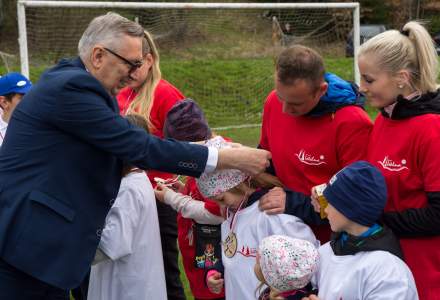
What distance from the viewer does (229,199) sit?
11.3 feet

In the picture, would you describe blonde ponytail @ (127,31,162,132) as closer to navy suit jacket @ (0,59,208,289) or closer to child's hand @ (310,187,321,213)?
navy suit jacket @ (0,59,208,289)

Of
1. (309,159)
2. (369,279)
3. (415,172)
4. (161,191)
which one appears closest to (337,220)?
(369,279)

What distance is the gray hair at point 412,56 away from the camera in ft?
9.95

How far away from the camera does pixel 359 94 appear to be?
134 inches

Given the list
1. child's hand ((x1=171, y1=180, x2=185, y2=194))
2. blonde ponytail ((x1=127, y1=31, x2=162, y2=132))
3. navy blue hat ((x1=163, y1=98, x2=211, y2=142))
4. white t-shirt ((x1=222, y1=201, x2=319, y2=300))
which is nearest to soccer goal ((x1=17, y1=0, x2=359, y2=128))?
blonde ponytail ((x1=127, y1=31, x2=162, y2=132))

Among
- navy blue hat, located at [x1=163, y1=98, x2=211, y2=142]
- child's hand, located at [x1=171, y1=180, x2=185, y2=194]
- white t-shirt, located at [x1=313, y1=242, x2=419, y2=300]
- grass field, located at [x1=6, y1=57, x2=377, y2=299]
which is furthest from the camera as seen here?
grass field, located at [x1=6, y1=57, x2=377, y2=299]

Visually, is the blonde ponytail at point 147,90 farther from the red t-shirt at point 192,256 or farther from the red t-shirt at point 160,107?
the red t-shirt at point 192,256

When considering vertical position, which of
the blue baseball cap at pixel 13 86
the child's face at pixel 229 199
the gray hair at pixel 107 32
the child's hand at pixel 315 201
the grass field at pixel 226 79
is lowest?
the grass field at pixel 226 79

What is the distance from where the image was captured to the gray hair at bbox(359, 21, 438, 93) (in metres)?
3.03

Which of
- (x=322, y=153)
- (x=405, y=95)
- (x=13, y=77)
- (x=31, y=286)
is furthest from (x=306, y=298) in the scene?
(x=13, y=77)

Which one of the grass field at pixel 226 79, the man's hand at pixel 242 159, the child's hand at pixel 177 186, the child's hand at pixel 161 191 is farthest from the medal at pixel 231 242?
the grass field at pixel 226 79

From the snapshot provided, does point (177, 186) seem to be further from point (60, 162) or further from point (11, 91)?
point (11, 91)

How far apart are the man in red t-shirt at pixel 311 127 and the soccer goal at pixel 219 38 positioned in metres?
5.59

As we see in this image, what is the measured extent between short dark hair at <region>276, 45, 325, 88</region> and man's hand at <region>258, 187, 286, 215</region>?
0.55 meters
